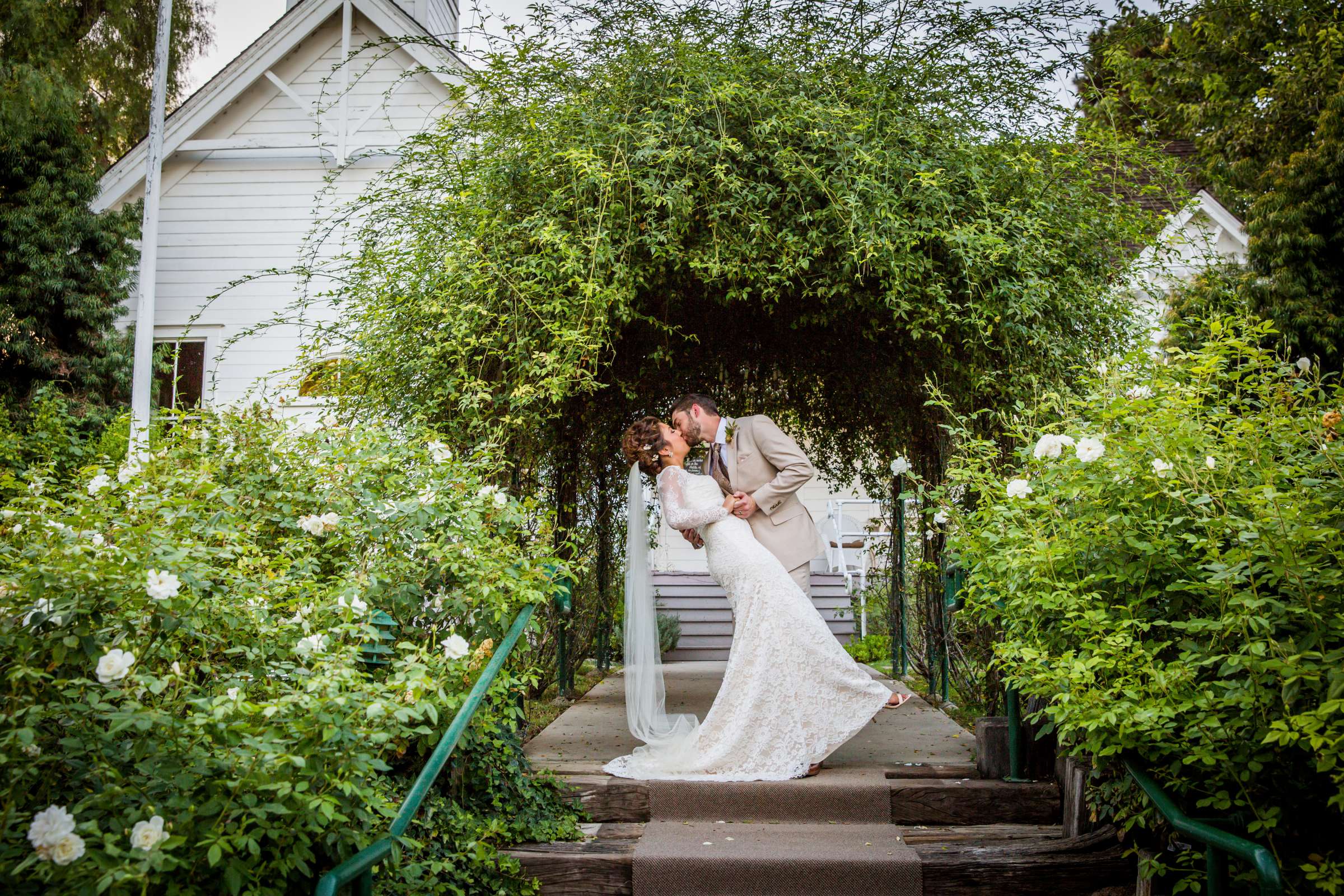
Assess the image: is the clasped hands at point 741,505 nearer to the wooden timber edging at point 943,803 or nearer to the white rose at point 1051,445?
the wooden timber edging at point 943,803

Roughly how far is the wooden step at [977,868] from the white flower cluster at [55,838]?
2234 mm

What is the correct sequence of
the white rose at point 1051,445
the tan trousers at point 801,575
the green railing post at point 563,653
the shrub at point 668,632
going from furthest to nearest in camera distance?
1. the shrub at point 668,632
2. the green railing post at point 563,653
3. the tan trousers at point 801,575
4. the white rose at point 1051,445

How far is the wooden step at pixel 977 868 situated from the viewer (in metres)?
3.64

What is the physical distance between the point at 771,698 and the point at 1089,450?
2226 millimetres

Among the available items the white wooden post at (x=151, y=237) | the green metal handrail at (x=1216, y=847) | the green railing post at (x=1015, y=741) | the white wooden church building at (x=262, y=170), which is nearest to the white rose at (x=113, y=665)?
the green metal handrail at (x=1216, y=847)

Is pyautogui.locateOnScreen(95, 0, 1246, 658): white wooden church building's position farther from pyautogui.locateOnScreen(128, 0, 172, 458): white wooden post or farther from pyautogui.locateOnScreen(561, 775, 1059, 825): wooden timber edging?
pyautogui.locateOnScreen(561, 775, 1059, 825): wooden timber edging

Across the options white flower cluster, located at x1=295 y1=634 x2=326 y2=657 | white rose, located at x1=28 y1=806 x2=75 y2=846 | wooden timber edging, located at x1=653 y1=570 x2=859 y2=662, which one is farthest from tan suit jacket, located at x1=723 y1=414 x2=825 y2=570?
wooden timber edging, located at x1=653 y1=570 x2=859 y2=662

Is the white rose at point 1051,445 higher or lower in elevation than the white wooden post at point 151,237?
lower

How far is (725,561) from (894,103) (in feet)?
8.01

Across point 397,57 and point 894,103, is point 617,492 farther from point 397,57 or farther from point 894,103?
point 397,57

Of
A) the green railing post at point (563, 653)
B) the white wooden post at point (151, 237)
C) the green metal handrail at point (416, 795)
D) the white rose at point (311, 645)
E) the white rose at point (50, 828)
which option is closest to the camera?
the white rose at point (50, 828)

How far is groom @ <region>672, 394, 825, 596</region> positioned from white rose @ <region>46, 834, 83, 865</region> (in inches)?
142

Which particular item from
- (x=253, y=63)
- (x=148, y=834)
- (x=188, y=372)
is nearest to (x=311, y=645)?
(x=148, y=834)

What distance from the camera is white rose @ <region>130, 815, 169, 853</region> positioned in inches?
69.8
